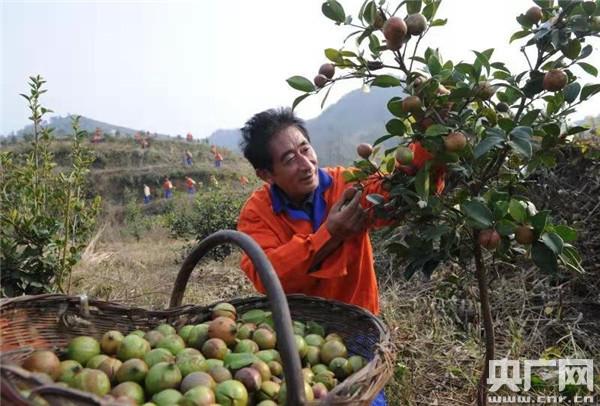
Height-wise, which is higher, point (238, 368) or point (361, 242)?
point (361, 242)

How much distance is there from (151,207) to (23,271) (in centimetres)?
1384

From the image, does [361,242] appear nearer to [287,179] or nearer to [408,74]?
[287,179]

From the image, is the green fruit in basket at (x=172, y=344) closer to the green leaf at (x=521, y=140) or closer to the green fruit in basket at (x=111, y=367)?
the green fruit in basket at (x=111, y=367)

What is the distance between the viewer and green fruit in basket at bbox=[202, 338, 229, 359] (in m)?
1.33

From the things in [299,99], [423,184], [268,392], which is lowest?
[268,392]

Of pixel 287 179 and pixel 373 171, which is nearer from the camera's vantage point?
pixel 373 171

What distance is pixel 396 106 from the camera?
133cm

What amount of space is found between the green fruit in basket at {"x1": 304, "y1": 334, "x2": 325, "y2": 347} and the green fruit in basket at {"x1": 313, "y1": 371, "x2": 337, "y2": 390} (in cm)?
14

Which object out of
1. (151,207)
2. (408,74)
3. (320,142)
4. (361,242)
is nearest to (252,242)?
(408,74)

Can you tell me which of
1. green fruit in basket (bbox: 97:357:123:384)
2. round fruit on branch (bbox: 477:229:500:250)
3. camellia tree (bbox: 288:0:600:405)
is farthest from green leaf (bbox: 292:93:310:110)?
green fruit in basket (bbox: 97:357:123:384)

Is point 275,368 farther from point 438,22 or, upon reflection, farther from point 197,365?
point 438,22

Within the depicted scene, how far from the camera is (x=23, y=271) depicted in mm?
2635

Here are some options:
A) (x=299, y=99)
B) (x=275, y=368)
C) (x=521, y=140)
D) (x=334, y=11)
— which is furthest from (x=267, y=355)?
(x=334, y=11)

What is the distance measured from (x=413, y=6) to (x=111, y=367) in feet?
3.84
